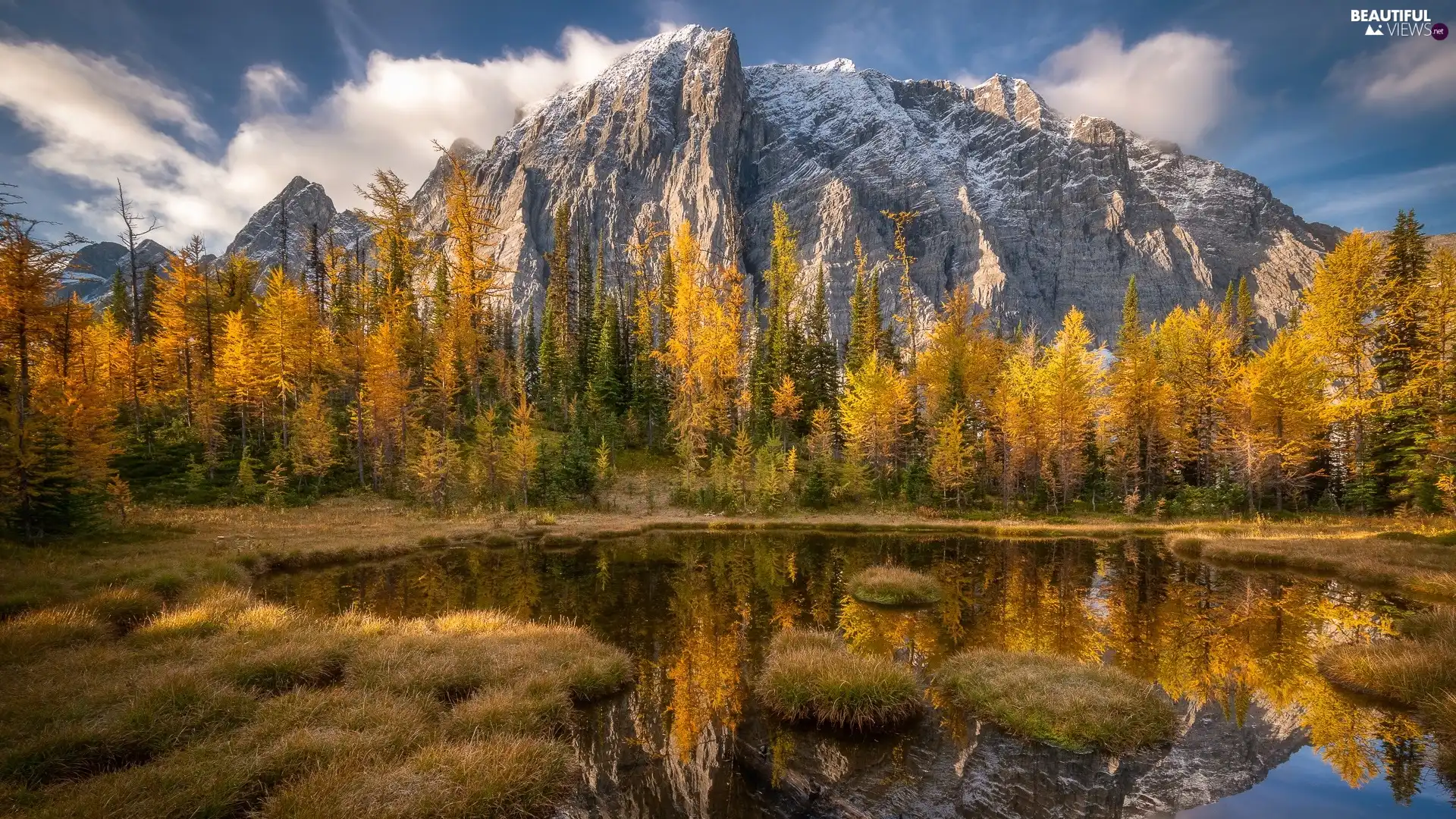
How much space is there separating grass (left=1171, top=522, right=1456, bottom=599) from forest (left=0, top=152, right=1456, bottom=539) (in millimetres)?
6506

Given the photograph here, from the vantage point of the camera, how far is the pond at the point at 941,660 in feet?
27.6

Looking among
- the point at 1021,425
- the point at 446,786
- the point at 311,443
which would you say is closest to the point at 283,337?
the point at 311,443

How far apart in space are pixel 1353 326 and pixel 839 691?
161 feet

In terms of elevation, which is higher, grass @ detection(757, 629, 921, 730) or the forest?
the forest

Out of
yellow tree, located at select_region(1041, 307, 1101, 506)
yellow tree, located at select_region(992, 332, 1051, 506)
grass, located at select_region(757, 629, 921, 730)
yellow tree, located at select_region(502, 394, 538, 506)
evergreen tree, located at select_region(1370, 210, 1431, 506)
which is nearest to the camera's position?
grass, located at select_region(757, 629, 921, 730)

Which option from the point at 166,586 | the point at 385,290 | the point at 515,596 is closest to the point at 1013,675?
the point at 515,596

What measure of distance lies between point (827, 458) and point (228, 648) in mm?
39824

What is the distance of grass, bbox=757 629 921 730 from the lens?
34.0ft

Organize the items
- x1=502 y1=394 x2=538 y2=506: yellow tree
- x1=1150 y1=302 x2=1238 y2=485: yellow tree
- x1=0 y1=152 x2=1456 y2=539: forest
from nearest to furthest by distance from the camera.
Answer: x1=0 y1=152 x2=1456 y2=539: forest → x1=502 y1=394 x2=538 y2=506: yellow tree → x1=1150 y1=302 x2=1238 y2=485: yellow tree

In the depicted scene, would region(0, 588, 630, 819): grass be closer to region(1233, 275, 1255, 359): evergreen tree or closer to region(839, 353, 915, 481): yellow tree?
region(839, 353, 915, 481): yellow tree

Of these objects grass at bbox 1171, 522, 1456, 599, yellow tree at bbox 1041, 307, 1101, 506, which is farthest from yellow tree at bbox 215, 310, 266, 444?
grass at bbox 1171, 522, 1456, 599

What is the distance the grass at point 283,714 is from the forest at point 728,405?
20065mm

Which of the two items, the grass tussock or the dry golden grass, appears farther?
the grass tussock

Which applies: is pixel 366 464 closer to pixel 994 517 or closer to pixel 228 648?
pixel 228 648
